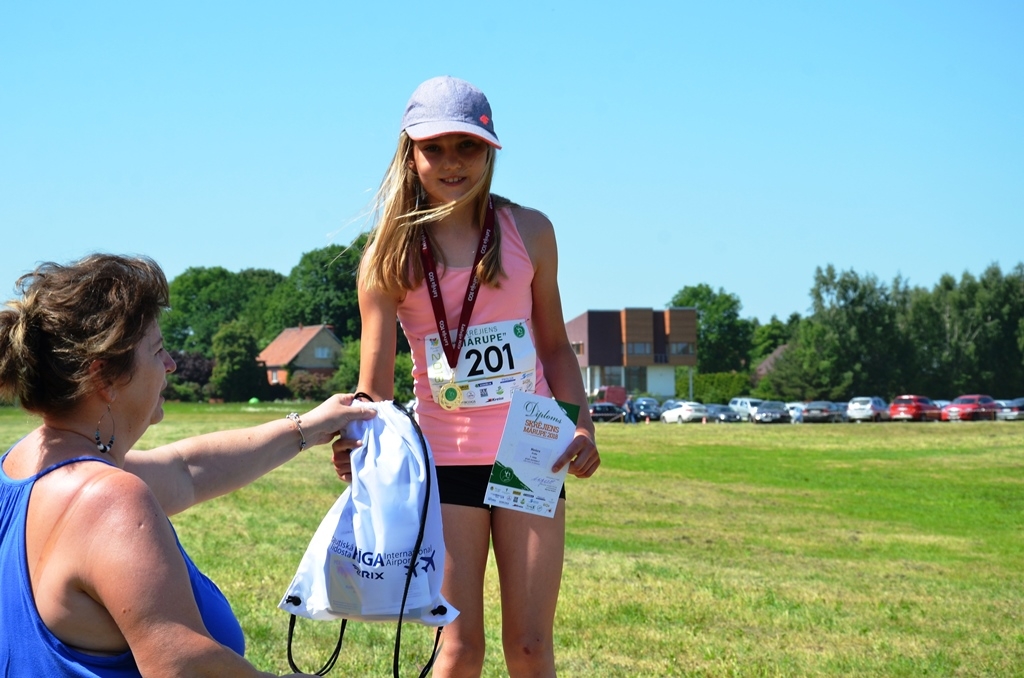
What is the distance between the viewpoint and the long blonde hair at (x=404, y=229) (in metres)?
3.65

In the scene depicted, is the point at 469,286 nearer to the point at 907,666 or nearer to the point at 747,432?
the point at 907,666

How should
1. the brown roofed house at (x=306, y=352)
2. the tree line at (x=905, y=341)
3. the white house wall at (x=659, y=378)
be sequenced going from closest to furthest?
the tree line at (x=905, y=341) → the white house wall at (x=659, y=378) → the brown roofed house at (x=306, y=352)

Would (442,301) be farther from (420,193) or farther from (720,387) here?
(720,387)

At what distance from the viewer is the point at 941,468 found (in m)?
25.7

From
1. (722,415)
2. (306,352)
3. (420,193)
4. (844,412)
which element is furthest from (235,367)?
(420,193)

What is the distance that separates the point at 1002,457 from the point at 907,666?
85.3 ft

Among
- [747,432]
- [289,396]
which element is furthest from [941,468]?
[289,396]

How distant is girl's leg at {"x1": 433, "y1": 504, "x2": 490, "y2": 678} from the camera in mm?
3709

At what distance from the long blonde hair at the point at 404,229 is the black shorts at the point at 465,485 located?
2.12ft

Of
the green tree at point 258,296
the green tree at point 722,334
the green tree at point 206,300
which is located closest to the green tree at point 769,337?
the green tree at point 722,334

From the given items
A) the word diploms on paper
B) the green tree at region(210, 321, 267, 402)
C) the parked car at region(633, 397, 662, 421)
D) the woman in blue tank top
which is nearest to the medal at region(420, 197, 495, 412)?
the word diploms on paper

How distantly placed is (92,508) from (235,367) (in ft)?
291

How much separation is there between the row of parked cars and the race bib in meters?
51.5

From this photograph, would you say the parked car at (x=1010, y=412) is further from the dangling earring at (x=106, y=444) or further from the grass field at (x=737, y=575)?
the dangling earring at (x=106, y=444)
